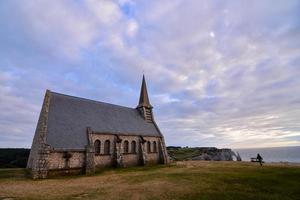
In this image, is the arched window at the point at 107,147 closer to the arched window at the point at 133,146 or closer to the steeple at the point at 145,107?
the arched window at the point at 133,146

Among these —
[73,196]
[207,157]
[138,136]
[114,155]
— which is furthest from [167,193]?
[207,157]

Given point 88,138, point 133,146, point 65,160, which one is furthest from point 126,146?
point 65,160

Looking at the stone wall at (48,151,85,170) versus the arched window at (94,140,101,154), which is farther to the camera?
the arched window at (94,140,101,154)

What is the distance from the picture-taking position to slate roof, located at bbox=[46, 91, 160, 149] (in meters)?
22.8

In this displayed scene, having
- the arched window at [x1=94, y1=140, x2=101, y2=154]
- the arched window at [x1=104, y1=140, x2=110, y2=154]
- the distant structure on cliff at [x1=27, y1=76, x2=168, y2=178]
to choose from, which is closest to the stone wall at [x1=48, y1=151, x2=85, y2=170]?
the distant structure on cliff at [x1=27, y1=76, x2=168, y2=178]

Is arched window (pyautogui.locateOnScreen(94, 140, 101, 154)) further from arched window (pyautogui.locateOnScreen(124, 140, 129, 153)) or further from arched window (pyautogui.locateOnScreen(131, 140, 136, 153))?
arched window (pyautogui.locateOnScreen(131, 140, 136, 153))

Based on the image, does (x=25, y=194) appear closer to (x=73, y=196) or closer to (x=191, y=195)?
(x=73, y=196)

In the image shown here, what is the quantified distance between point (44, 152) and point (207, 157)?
1855 inches

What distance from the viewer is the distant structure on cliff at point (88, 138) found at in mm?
21391

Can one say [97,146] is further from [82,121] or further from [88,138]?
[82,121]

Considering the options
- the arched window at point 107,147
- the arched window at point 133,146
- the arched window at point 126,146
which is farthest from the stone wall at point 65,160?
the arched window at point 133,146

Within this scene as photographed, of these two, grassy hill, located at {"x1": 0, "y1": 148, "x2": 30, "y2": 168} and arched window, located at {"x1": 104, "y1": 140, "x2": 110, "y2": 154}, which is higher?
arched window, located at {"x1": 104, "y1": 140, "x2": 110, "y2": 154}

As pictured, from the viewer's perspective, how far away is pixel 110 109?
33.5 metres

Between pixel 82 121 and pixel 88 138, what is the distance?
284 cm
